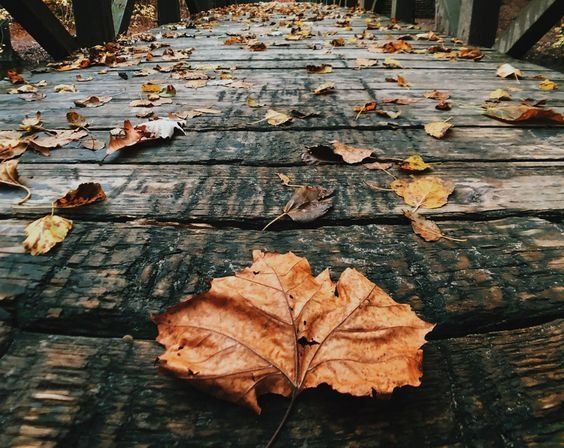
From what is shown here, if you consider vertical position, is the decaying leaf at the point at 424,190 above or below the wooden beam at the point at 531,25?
below

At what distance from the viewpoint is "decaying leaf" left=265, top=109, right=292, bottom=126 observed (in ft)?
5.13

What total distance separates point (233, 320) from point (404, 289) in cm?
31

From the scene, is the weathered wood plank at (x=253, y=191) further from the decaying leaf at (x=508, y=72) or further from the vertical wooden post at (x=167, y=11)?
the vertical wooden post at (x=167, y=11)

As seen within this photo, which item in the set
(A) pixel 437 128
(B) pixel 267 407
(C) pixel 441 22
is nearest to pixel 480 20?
(C) pixel 441 22

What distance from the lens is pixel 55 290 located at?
2.32 feet

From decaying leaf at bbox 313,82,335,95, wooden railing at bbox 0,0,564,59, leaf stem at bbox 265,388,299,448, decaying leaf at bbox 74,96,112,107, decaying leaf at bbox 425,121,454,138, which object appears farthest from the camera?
wooden railing at bbox 0,0,564,59

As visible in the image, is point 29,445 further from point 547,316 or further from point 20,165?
point 20,165

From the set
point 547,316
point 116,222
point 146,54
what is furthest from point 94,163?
point 146,54

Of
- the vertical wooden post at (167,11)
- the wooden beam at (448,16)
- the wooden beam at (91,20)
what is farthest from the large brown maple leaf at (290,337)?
the vertical wooden post at (167,11)

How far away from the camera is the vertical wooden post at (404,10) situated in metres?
5.33

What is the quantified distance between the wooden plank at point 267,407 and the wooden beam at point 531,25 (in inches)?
105

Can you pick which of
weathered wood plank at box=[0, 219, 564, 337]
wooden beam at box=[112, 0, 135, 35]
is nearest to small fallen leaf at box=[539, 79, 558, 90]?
weathered wood plank at box=[0, 219, 564, 337]

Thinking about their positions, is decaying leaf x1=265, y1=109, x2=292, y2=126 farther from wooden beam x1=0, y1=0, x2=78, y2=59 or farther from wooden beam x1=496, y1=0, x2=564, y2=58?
wooden beam x1=0, y1=0, x2=78, y2=59

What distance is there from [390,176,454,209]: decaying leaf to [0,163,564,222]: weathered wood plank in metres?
0.02
